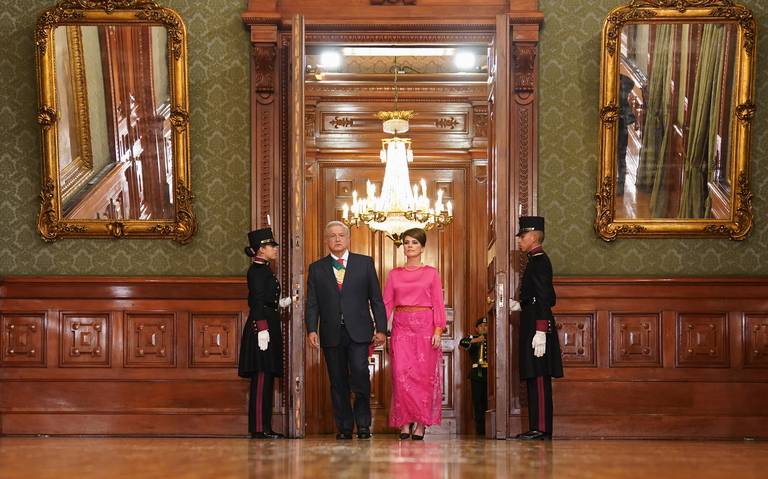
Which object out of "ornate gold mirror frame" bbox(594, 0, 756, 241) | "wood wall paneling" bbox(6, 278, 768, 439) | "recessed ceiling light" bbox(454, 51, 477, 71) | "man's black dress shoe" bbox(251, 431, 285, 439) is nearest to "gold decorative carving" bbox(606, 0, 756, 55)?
"ornate gold mirror frame" bbox(594, 0, 756, 241)

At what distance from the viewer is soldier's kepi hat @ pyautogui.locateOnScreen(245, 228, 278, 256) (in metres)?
9.27

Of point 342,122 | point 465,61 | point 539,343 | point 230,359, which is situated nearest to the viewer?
point 539,343

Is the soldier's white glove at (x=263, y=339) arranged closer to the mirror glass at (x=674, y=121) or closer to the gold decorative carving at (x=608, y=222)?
the gold decorative carving at (x=608, y=222)

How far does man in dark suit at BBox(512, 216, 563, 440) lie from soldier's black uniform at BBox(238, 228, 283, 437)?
71.1 inches

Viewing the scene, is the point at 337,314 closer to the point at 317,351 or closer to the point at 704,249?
the point at 704,249

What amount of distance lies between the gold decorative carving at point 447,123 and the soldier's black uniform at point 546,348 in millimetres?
5076

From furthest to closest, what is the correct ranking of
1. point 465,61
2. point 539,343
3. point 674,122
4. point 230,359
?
1. point 465,61
2. point 674,122
3. point 230,359
4. point 539,343

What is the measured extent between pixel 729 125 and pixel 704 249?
964 mm

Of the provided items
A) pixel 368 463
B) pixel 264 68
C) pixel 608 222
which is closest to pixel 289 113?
pixel 264 68

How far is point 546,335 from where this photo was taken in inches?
356

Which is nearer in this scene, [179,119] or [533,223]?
[533,223]

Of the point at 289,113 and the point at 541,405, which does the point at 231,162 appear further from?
the point at 541,405

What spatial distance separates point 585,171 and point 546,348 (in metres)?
Answer: 1.54

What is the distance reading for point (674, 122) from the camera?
31.9 ft
